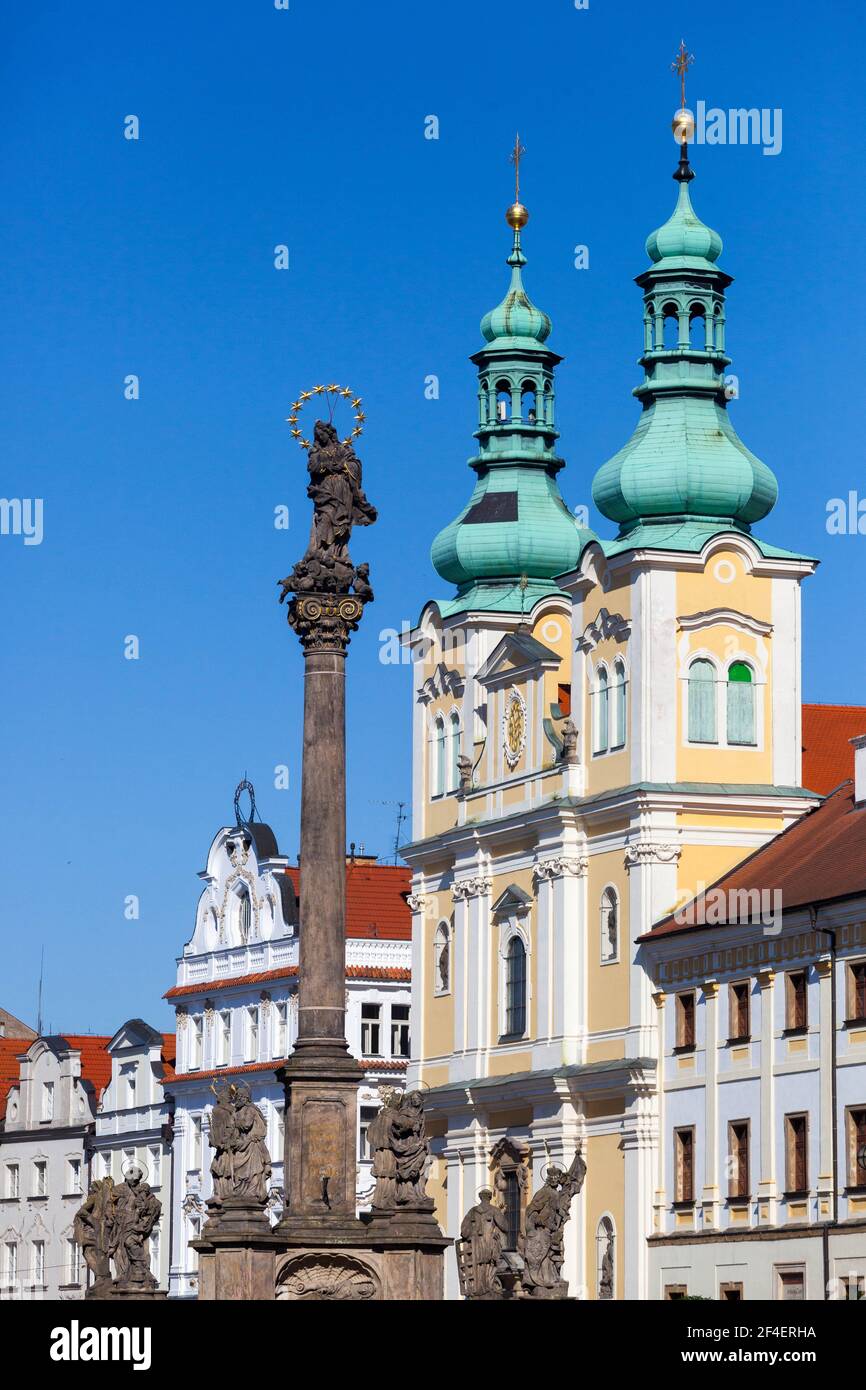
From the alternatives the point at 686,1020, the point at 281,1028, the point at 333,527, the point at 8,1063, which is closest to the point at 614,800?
the point at 686,1020

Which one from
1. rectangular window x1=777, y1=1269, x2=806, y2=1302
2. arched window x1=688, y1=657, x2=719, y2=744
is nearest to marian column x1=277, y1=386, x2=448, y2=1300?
rectangular window x1=777, y1=1269, x2=806, y2=1302

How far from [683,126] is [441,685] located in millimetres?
14383

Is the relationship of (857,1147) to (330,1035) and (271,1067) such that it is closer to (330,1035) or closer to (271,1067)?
(330,1035)

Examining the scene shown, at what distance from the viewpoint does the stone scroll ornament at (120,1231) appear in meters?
57.4

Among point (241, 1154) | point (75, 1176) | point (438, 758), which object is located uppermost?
point (438, 758)

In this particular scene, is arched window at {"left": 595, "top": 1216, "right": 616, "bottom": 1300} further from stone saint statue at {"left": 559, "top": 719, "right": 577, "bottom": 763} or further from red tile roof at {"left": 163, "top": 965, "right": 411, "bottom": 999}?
red tile roof at {"left": 163, "top": 965, "right": 411, "bottom": 999}

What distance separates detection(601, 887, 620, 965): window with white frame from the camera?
69.8 meters

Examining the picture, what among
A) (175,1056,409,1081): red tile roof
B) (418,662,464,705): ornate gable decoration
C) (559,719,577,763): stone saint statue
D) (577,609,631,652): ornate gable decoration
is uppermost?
(418,662,464,705): ornate gable decoration

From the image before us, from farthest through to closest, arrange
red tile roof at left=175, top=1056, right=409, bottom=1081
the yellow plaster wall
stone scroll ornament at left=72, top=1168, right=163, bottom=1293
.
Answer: red tile roof at left=175, top=1056, right=409, bottom=1081 → the yellow plaster wall → stone scroll ornament at left=72, top=1168, right=163, bottom=1293

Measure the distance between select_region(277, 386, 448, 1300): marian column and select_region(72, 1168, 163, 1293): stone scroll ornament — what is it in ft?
45.6

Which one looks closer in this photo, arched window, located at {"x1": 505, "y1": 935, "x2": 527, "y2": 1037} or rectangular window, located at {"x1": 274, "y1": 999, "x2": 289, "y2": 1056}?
arched window, located at {"x1": 505, "y1": 935, "x2": 527, "y2": 1037}

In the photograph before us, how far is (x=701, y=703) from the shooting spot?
2751 inches

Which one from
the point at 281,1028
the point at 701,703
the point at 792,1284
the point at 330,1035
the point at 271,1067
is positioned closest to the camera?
A: the point at 330,1035
